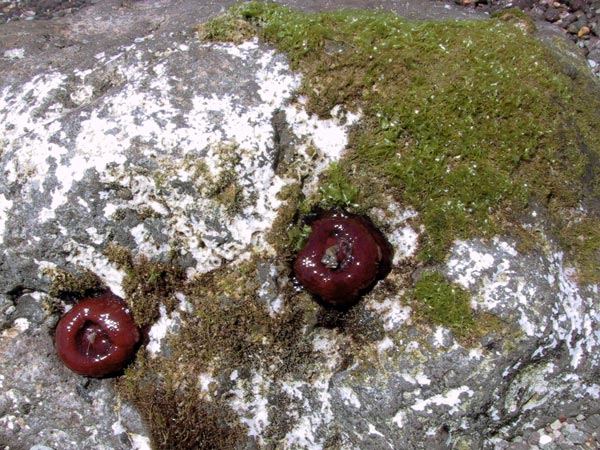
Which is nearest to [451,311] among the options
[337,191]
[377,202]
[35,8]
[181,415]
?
[377,202]

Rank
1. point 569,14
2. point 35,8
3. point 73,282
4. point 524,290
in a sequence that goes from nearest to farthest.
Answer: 1. point 524,290
2. point 73,282
3. point 569,14
4. point 35,8

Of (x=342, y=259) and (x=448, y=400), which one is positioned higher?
(x=342, y=259)

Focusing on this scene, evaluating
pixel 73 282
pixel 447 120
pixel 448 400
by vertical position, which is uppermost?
pixel 447 120

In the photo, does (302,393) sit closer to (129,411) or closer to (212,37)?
(129,411)

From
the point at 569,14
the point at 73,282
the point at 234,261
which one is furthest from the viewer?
the point at 569,14

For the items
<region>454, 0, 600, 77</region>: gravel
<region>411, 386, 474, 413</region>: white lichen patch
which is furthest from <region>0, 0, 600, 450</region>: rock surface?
<region>454, 0, 600, 77</region>: gravel

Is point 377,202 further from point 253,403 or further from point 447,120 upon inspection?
point 253,403

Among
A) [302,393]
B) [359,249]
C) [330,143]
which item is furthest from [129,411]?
[330,143]
